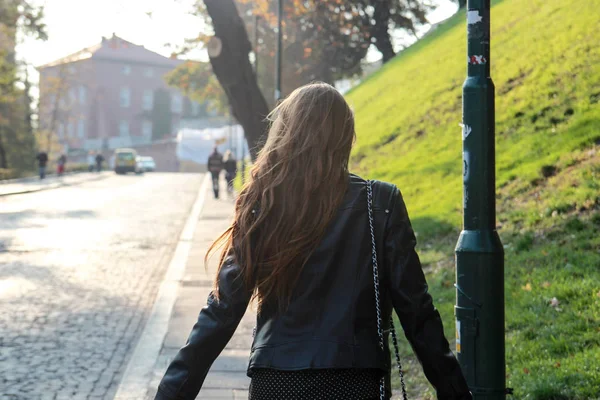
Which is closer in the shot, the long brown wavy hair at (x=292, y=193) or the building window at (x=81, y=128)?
the long brown wavy hair at (x=292, y=193)

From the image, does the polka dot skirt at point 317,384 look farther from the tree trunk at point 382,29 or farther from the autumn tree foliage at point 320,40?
the tree trunk at point 382,29

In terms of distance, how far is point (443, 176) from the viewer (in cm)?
1406

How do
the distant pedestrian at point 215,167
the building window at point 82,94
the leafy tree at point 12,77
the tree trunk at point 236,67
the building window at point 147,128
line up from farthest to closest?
the building window at point 147,128, the building window at point 82,94, the distant pedestrian at point 215,167, the leafy tree at point 12,77, the tree trunk at point 236,67

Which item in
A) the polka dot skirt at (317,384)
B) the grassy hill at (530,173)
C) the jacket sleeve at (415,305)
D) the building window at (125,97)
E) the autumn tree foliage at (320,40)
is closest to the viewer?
the polka dot skirt at (317,384)

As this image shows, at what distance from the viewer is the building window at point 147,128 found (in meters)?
116

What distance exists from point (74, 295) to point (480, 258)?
731 centimetres

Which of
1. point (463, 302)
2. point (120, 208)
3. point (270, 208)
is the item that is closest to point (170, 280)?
point (463, 302)

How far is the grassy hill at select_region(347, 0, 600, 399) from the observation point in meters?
6.05

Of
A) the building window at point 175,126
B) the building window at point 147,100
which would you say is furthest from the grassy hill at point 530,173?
the building window at point 175,126

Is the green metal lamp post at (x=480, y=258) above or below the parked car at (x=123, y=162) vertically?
above

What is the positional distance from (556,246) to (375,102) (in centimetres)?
1803

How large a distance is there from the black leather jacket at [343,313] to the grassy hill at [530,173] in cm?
262

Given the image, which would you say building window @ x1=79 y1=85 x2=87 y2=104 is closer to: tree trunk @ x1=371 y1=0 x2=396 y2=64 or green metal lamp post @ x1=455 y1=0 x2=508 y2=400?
tree trunk @ x1=371 y1=0 x2=396 y2=64

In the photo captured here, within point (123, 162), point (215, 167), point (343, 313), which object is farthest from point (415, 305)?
point (123, 162)
